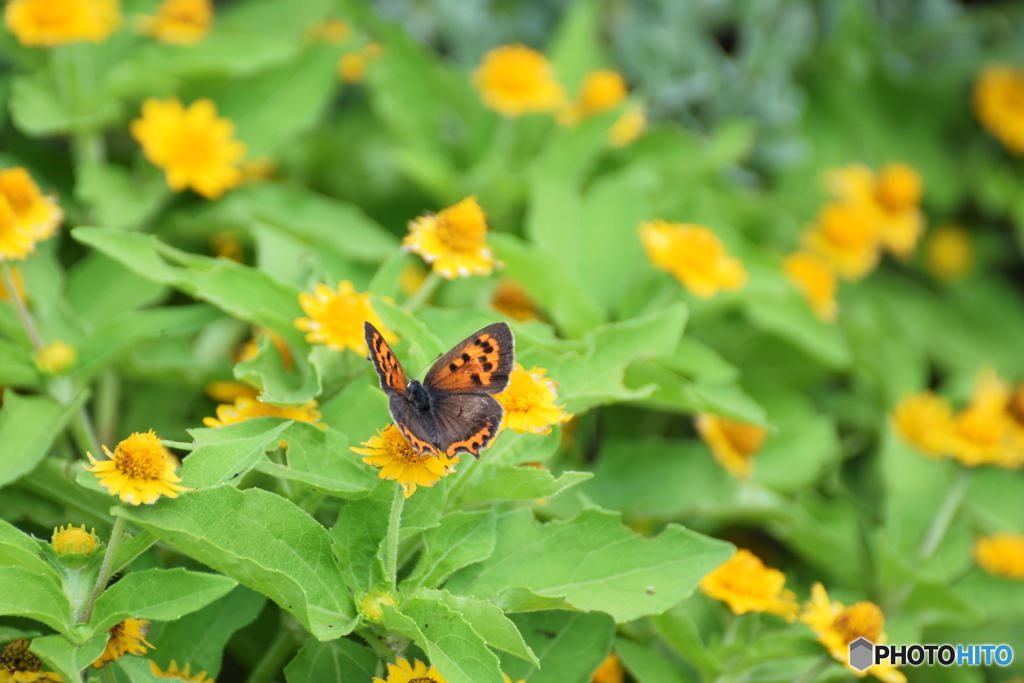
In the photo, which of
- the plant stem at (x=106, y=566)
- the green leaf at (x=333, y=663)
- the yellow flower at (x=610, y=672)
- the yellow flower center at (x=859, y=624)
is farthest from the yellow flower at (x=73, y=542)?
the yellow flower center at (x=859, y=624)

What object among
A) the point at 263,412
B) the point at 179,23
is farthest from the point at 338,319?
the point at 179,23

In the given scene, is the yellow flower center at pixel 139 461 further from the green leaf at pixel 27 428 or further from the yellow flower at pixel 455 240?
the yellow flower at pixel 455 240

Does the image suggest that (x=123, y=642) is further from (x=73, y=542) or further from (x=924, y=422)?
(x=924, y=422)

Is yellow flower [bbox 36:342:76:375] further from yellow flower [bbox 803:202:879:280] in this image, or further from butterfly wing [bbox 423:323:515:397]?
yellow flower [bbox 803:202:879:280]

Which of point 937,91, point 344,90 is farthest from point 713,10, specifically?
point 344,90

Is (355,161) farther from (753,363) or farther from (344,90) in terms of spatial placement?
(753,363)
